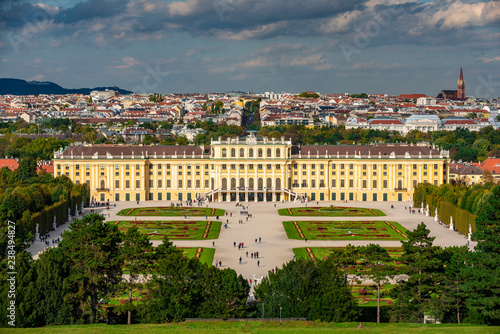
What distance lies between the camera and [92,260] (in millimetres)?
42719

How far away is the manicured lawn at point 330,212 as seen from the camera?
3371 inches

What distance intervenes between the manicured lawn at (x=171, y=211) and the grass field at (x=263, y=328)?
46.6m

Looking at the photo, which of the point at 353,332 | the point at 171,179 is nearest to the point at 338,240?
the point at 353,332

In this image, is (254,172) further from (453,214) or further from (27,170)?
(453,214)

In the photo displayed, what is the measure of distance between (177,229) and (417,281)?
3520 centimetres

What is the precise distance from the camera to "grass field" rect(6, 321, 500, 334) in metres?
36.4

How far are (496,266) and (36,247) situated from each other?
37.8m

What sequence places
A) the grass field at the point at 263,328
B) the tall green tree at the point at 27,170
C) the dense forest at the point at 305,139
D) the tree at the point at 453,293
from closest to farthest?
the grass field at the point at 263,328 → the tree at the point at 453,293 → the tall green tree at the point at 27,170 → the dense forest at the point at 305,139

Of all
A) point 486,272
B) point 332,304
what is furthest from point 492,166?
point 332,304

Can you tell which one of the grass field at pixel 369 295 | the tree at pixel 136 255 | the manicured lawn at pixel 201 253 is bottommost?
the grass field at pixel 369 295

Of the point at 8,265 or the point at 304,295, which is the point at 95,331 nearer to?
the point at 8,265

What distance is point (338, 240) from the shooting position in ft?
222

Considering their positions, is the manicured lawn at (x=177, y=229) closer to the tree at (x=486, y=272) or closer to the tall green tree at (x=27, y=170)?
the tall green tree at (x=27, y=170)

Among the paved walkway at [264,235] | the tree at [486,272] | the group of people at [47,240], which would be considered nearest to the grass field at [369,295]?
the tree at [486,272]
